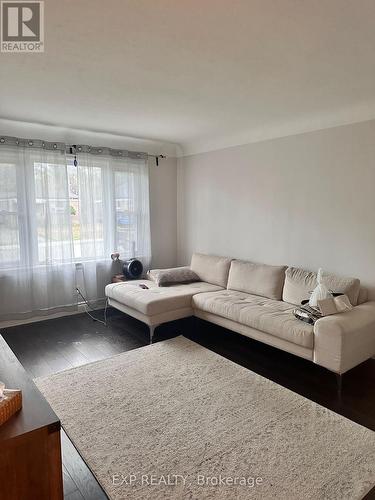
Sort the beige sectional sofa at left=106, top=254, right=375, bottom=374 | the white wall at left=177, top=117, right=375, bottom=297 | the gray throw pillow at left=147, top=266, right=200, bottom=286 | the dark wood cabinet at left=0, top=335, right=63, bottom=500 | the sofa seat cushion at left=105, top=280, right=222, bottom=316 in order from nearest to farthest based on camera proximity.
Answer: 1. the dark wood cabinet at left=0, top=335, right=63, bottom=500
2. the beige sectional sofa at left=106, top=254, right=375, bottom=374
3. the white wall at left=177, top=117, right=375, bottom=297
4. the sofa seat cushion at left=105, top=280, right=222, bottom=316
5. the gray throw pillow at left=147, top=266, right=200, bottom=286

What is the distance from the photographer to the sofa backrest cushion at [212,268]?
14.0 ft

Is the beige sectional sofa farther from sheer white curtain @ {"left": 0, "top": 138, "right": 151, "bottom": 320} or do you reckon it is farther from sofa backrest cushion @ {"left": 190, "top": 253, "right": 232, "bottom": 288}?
sheer white curtain @ {"left": 0, "top": 138, "right": 151, "bottom": 320}

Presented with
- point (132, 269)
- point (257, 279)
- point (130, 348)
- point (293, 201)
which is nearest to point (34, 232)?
point (132, 269)

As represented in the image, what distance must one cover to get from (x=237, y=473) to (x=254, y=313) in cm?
150

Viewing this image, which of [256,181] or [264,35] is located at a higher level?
[264,35]

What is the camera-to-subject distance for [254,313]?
311 centimetres

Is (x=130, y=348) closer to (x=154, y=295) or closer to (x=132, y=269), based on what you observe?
(x=154, y=295)

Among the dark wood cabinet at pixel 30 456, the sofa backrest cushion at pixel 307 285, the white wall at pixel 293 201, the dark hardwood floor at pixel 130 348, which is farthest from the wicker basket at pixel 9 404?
the white wall at pixel 293 201

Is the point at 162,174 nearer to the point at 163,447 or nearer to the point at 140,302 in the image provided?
the point at 140,302

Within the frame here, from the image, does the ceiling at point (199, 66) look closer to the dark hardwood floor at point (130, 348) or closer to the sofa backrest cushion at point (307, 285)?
the sofa backrest cushion at point (307, 285)

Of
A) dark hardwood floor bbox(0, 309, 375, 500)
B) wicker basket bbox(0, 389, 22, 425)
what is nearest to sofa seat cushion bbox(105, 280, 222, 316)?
dark hardwood floor bbox(0, 309, 375, 500)

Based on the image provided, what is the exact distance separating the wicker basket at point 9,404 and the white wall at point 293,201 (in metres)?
3.01

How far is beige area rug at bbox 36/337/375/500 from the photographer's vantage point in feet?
5.59

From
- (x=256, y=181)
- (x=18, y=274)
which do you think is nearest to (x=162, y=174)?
(x=256, y=181)
